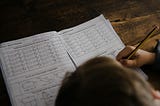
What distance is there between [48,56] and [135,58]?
10.8 inches

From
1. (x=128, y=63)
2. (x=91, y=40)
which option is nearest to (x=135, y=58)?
(x=128, y=63)

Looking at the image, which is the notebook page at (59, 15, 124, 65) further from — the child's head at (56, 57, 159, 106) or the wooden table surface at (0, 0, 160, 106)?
the child's head at (56, 57, 159, 106)

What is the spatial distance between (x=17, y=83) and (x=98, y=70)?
345 millimetres

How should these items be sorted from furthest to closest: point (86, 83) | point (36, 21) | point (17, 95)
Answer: point (36, 21) → point (17, 95) → point (86, 83)

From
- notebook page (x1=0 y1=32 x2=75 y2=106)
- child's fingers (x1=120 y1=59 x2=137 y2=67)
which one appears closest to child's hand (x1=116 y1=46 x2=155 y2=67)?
child's fingers (x1=120 y1=59 x2=137 y2=67)

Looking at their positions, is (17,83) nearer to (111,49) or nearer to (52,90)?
(52,90)

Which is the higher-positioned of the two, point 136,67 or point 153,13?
point 153,13

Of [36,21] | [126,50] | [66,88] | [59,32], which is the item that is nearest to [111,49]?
[126,50]

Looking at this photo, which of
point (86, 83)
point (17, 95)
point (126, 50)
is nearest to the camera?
point (86, 83)

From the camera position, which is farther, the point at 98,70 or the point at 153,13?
the point at 153,13

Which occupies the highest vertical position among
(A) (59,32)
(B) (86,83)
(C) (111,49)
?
(A) (59,32)

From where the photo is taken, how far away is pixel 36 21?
1.14m

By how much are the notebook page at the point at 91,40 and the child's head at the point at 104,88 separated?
323 millimetres

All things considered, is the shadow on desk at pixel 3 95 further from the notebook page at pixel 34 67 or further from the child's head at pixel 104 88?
the child's head at pixel 104 88
